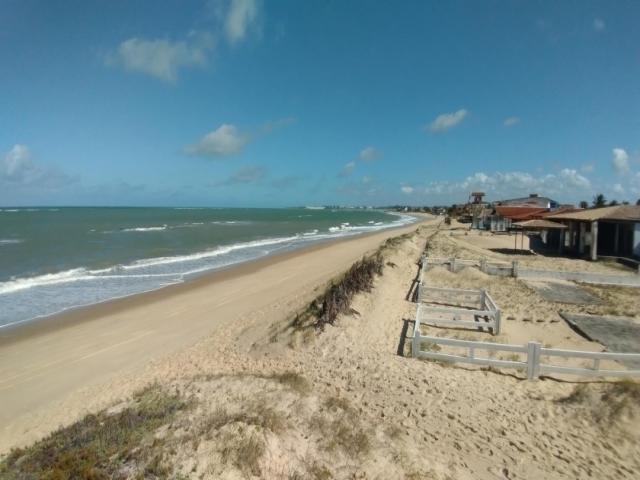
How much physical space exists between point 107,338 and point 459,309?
30.7 ft

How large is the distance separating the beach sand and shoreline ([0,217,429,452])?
5cm

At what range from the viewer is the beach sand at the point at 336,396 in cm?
423

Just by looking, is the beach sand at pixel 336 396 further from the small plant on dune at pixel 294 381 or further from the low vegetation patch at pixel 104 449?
the low vegetation patch at pixel 104 449

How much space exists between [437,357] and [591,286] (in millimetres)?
9524

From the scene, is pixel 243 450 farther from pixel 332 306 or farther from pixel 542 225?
pixel 542 225

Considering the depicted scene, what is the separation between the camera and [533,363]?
21.0 ft

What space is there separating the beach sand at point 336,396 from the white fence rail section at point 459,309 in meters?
0.38

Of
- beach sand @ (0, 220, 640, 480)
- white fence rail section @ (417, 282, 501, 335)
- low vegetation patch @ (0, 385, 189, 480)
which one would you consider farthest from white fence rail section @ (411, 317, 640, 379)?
low vegetation patch @ (0, 385, 189, 480)

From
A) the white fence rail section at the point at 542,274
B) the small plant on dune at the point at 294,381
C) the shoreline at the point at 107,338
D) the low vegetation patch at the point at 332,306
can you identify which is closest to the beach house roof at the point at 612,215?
the white fence rail section at the point at 542,274

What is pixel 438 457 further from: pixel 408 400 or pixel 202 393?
pixel 202 393

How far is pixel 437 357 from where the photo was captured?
7.09 meters

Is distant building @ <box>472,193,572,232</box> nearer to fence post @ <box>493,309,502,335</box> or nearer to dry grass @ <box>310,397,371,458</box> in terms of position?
fence post @ <box>493,309,502,335</box>

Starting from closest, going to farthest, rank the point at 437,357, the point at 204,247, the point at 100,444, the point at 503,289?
the point at 100,444 → the point at 437,357 → the point at 503,289 → the point at 204,247

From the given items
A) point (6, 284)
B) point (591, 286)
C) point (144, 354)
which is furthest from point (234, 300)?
point (591, 286)
